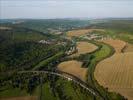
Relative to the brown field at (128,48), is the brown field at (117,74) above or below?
below

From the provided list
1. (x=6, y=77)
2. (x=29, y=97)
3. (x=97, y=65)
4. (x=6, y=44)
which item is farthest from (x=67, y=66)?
(x=6, y=44)

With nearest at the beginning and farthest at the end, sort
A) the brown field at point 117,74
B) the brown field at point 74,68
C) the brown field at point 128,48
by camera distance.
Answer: the brown field at point 117,74
the brown field at point 74,68
the brown field at point 128,48

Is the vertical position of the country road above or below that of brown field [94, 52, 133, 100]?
below

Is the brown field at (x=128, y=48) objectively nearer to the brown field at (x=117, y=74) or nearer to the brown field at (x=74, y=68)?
the brown field at (x=117, y=74)

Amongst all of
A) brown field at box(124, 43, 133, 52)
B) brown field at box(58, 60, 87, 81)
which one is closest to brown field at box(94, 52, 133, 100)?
brown field at box(58, 60, 87, 81)

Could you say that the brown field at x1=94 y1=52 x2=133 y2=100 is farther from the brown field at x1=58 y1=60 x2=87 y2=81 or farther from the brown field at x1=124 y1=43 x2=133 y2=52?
the brown field at x1=124 y1=43 x2=133 y2=52

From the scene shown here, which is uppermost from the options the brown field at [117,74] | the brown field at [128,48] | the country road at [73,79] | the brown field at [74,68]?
the brown field at [128,48]

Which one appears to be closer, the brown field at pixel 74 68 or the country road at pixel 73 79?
the country road at pixel 73 79

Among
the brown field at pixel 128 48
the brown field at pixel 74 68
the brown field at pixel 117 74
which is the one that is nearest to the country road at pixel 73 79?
the brown field at pixel 74 68

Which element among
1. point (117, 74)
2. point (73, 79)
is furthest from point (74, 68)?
point (117, 74)
